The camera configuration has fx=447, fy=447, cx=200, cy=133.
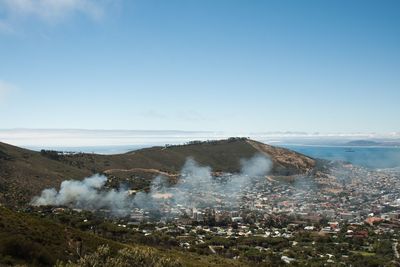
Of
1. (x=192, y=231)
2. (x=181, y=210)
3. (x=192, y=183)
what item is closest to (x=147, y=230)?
(x=192, y=231)

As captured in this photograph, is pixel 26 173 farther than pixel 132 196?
No

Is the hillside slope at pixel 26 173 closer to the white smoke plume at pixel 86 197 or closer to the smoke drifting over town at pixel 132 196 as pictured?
the white smoke plume at pixel 86 197

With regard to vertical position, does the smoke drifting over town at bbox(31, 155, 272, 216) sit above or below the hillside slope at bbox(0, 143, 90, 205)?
below

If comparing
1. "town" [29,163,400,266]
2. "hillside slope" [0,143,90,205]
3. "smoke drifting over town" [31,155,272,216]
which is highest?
"hillside slope" [0,143,90,205]

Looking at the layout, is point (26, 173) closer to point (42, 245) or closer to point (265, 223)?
point (265, 223)

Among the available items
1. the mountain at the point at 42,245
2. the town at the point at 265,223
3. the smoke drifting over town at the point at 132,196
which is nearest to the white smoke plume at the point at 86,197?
the smoke drifting over town at the point at 132,196

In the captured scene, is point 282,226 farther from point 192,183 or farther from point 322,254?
point 192,183

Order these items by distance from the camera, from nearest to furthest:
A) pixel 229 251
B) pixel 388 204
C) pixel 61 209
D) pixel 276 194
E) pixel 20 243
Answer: pixel 20 243
pixel 229 251
pixel 61 209
pixel 388 204
pixel 276 194

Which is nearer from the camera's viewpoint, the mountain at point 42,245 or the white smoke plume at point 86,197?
the mountain at point 42,245

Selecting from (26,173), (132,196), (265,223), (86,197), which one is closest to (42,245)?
(265,223)

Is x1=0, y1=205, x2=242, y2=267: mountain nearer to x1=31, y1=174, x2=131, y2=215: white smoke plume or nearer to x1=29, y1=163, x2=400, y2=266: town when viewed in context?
x1=29, y1=163, x2=400, y2=266: town

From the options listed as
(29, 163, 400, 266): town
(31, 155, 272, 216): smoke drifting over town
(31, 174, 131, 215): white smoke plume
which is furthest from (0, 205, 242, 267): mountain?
(31, 155, 272, 216): smoke drifting over town
